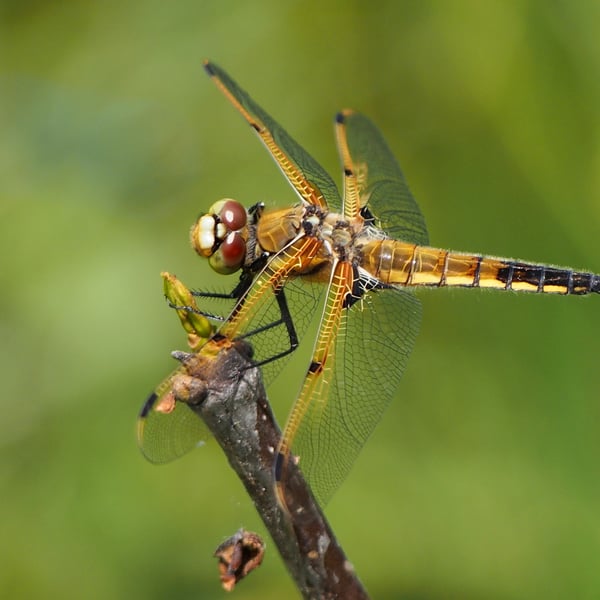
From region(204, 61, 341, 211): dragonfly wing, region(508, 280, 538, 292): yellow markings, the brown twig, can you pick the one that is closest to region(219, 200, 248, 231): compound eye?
region(204, 61, 341, 211): dragonfly wing

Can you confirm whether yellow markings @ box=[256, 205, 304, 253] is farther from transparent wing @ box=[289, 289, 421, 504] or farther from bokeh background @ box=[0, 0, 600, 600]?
bokeh background @ box=[0, 0, 600, 600]

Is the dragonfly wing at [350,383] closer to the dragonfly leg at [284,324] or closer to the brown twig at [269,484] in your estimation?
the dragonfly leg at [284,324]

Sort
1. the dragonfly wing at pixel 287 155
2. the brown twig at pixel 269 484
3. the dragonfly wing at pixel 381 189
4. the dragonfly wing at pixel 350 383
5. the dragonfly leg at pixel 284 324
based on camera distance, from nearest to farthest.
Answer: the brown twig at pixel 269 484
the dragonfly wing at pixel 350 383
the dragonfly leg at pixel 284 324
the dragonfly wing at pixel 287 155
the dragonfly wing at pixel 381 189

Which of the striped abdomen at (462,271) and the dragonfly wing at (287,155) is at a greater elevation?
the dragonfly wing at (287,155)

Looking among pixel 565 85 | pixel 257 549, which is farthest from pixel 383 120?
pixel 257 549

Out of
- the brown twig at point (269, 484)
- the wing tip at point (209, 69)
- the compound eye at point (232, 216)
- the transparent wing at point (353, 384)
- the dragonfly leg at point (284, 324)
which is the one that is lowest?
the brown twig at point (269, 484)

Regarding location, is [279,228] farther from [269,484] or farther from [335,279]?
[269,484]

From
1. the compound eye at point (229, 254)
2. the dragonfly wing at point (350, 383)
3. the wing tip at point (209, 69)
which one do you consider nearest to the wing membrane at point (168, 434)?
the dragonfly wing at point (350, 383)
